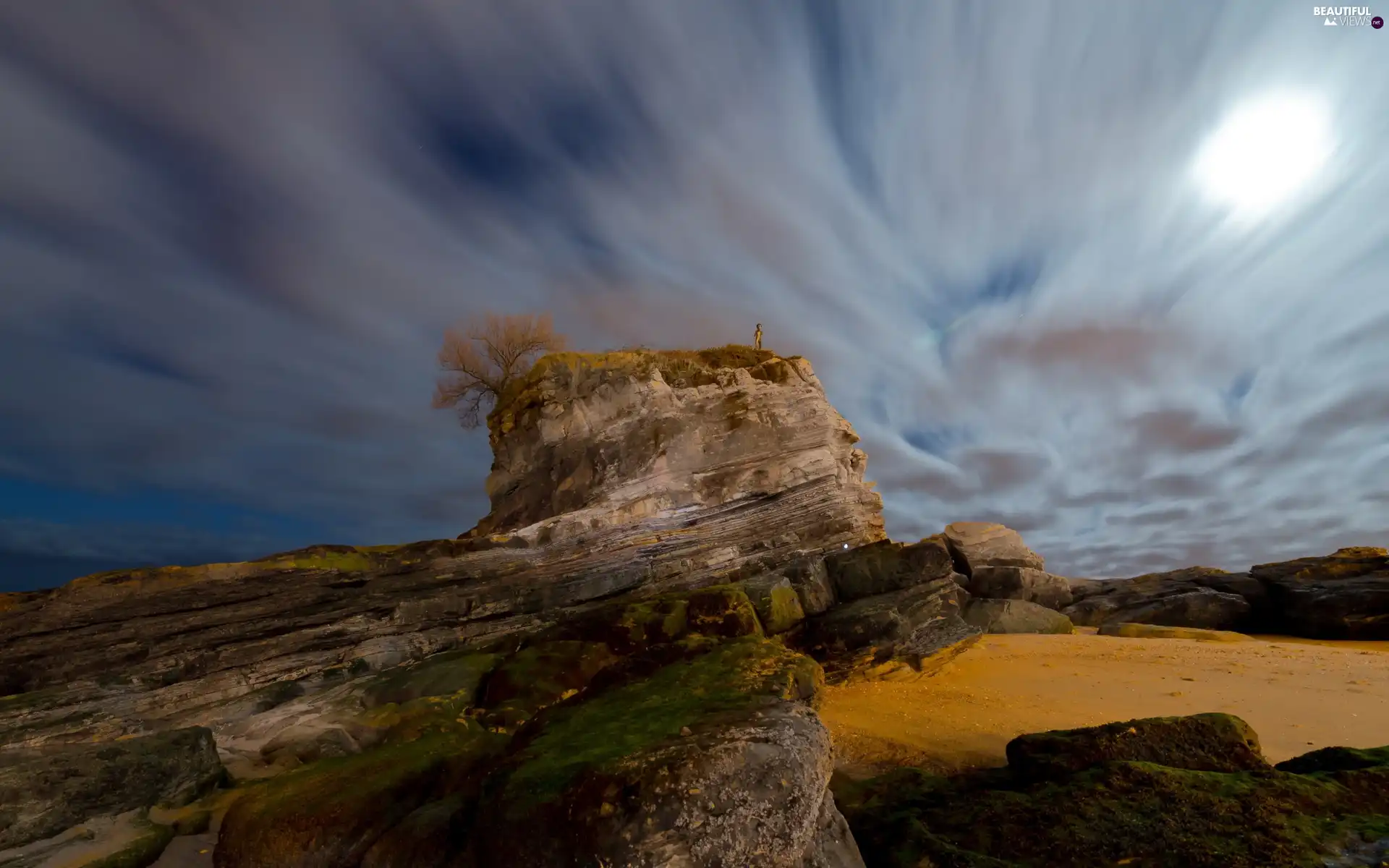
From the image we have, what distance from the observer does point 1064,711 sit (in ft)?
40.1

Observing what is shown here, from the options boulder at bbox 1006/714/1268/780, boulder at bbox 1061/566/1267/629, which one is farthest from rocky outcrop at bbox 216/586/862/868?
boulder at bbox 1061/566/1267/629

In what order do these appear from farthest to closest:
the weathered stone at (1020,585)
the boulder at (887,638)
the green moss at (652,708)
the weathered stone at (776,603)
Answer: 1. the weathered stone at (1020,585)
2. the weathered stone at (776,603)
3. the boulder at (887,638)
4. the green moss at (652,708)

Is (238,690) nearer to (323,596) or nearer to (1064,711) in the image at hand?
(323,596)

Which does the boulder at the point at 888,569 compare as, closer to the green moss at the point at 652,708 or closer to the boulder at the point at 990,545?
the green moss at the point at 652,708

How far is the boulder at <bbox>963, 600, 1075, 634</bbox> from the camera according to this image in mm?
22984

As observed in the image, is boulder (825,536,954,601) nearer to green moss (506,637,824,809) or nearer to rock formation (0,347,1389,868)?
rock formation (0,347,1389,868)

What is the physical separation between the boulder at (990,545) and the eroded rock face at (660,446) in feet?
52.9

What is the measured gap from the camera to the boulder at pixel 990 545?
35.3m

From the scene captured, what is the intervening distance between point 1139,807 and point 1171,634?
2293cm

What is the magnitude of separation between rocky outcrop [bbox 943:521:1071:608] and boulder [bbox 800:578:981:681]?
48.8 feet

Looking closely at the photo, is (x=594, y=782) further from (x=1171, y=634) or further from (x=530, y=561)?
(x=1171, y=634)

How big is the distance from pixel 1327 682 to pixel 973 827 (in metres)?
13.9

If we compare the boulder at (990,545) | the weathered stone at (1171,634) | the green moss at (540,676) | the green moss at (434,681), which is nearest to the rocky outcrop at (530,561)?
the green moss at (434,681)

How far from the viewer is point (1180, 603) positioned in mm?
28844
